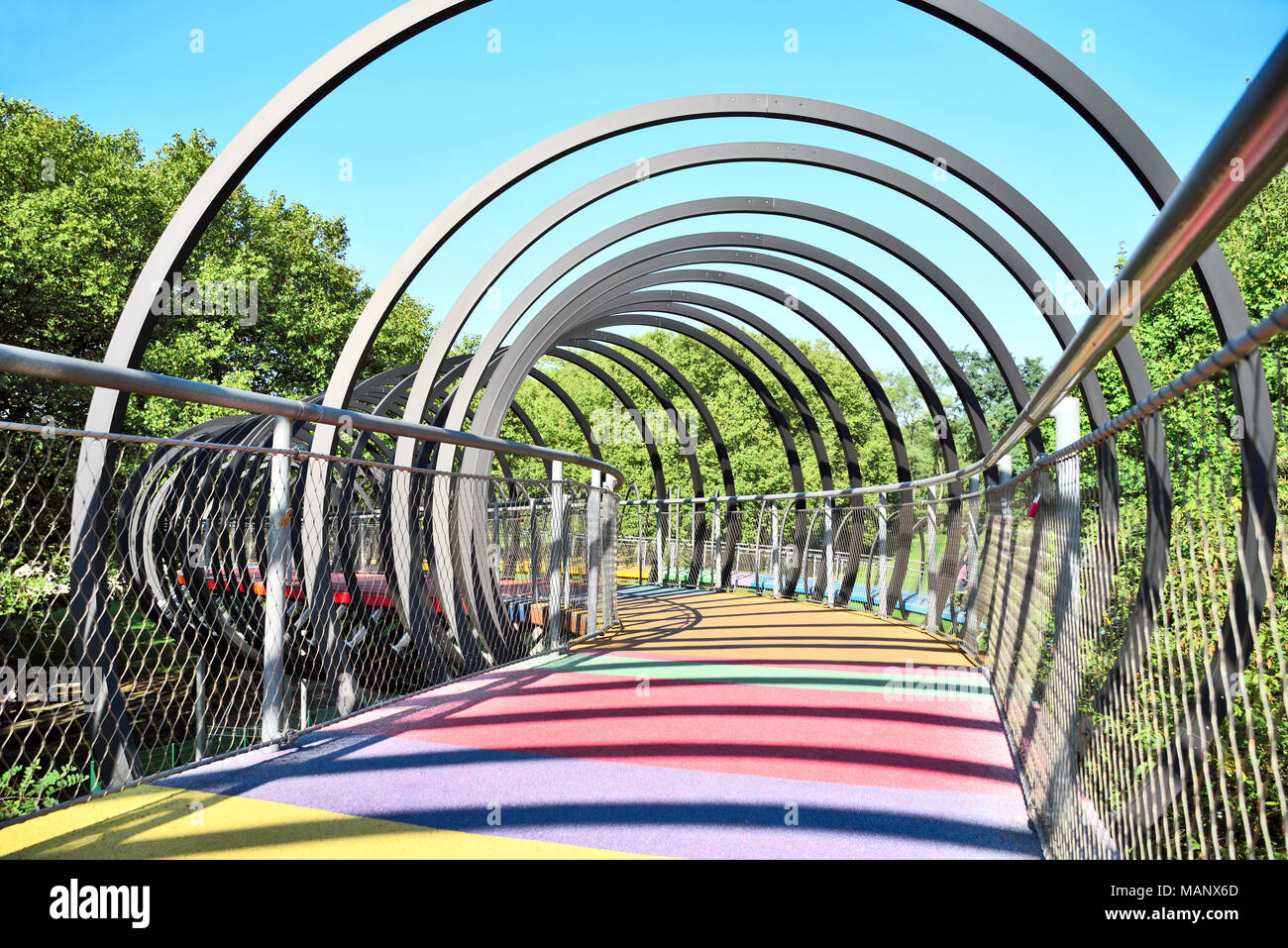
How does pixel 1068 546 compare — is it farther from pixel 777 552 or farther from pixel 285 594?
pixel 777 552

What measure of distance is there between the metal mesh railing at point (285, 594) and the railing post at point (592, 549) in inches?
0.8

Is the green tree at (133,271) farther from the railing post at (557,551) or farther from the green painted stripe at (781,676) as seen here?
the green painted stripe at (781,676)

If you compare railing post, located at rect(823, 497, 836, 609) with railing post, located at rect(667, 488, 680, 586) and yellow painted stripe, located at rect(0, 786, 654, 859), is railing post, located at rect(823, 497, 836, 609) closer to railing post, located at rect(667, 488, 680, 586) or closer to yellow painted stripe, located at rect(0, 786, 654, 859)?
railing post, located at rect(667, 488, 680, 586)

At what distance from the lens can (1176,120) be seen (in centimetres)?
2616

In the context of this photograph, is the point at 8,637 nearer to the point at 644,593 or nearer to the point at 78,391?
the point at 78,391

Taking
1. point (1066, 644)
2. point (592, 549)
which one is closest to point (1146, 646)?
point (1066, 644)

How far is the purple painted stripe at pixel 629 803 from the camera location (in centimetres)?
288

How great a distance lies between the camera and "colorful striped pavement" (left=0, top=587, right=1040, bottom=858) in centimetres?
281

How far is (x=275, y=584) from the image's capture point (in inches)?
147

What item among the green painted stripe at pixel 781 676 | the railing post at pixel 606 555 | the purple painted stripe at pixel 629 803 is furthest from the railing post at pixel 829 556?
the purple painted stripe at pixel 629 803

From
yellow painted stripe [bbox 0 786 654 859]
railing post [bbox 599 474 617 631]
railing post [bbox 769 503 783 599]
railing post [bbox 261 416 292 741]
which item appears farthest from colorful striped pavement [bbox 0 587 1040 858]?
railing post [bbox 769 503 783 599]

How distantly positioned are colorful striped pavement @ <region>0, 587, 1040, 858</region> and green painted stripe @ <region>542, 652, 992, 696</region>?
43 mm

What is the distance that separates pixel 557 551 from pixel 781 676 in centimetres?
214
